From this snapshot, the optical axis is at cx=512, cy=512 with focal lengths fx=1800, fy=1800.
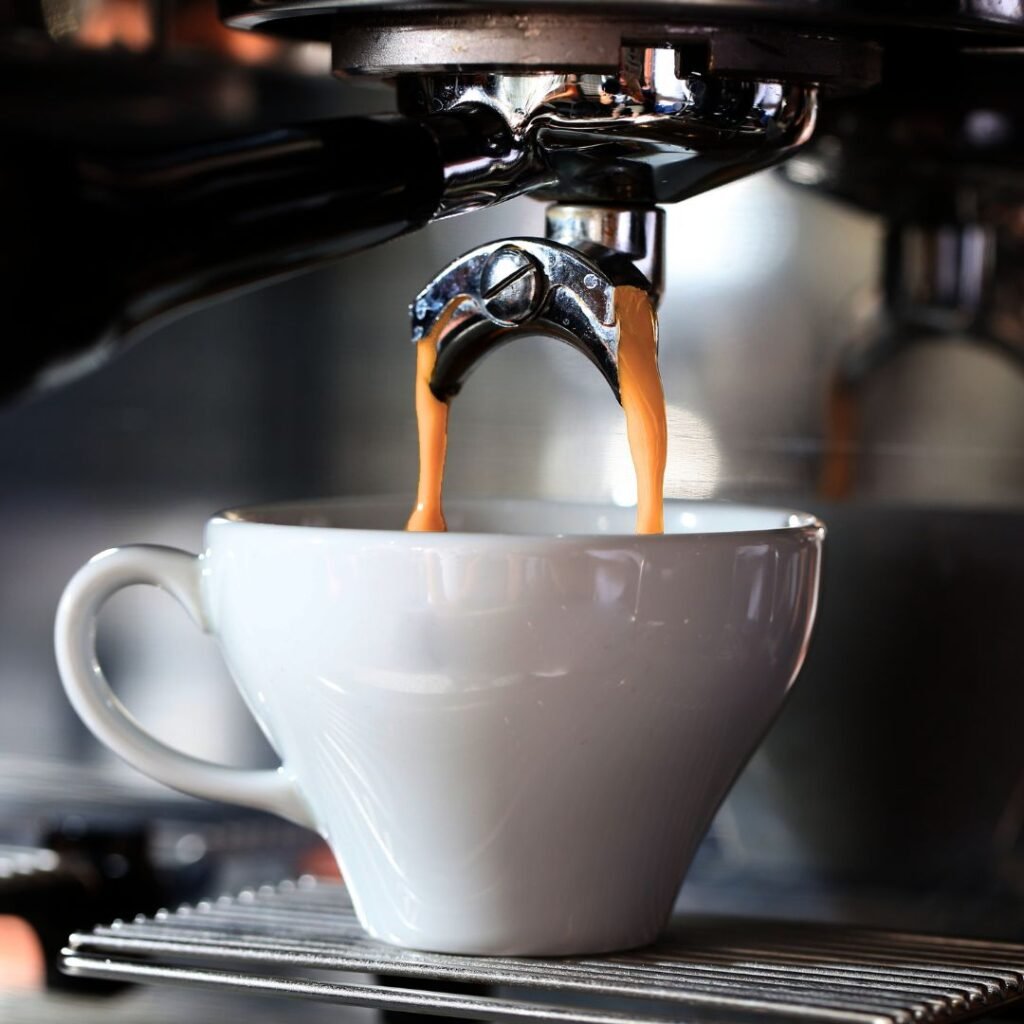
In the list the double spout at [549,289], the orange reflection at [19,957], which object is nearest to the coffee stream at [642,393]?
the double spout at [549,289]

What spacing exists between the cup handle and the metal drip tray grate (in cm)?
3

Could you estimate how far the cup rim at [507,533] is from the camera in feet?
1.17

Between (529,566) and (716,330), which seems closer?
(529,566)

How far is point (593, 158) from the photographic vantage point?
39cm

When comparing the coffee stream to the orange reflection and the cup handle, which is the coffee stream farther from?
the orange reflection

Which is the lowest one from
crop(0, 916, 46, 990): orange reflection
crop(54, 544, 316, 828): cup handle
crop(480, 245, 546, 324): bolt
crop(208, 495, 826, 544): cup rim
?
crop(0, 916, 46, 990): orange reflection

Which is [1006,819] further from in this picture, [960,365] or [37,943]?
[37,943]

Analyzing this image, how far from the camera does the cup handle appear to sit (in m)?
0.40

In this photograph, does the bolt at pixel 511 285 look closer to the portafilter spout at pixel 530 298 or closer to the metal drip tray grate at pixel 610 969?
the portafilter spout at pixel 530 298

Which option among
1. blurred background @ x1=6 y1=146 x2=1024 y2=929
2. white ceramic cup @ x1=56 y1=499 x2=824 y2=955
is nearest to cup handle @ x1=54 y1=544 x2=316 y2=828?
white ceramic cup @ x1=56 y1=499 x2=824 y2=955

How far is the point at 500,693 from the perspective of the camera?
357 millimetres

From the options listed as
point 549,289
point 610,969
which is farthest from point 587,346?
point 610,969

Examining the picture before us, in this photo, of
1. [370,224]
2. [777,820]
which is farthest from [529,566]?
[777,820]

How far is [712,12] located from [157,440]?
299 millimetres
